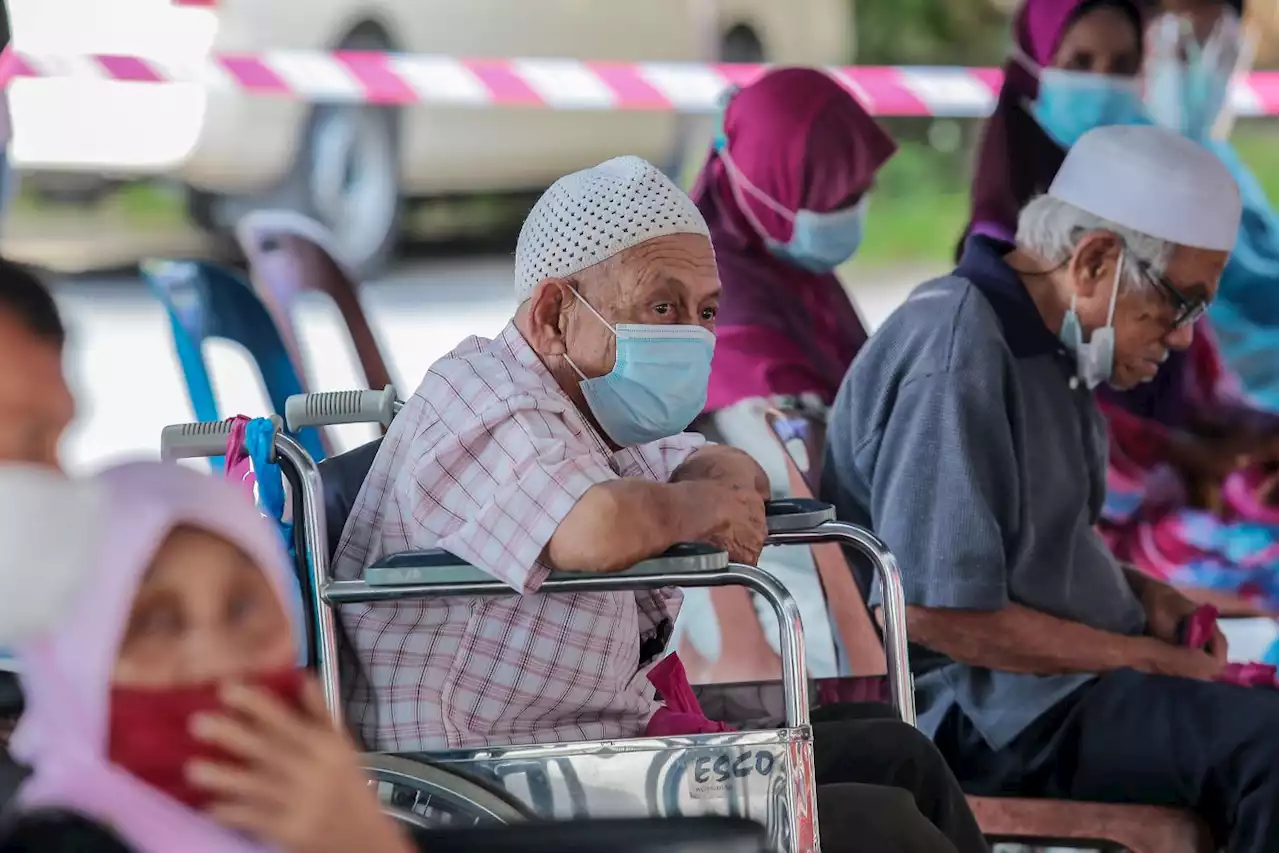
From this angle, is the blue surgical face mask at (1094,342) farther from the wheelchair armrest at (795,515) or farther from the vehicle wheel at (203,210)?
the vehicle wheel at (203,210)

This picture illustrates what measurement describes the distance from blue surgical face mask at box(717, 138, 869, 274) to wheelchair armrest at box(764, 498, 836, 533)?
128 centimetres

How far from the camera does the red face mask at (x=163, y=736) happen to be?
0.94m

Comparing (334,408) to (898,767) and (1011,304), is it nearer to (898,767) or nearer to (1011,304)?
(898,767)

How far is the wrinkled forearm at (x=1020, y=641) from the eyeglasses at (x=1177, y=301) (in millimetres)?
495

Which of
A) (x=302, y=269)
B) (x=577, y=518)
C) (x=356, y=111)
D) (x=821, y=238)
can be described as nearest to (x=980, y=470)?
(x=577, y=518)

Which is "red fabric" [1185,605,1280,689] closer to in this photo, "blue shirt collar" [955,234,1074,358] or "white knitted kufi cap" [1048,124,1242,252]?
"blue shirt collar" [955,234,1074,358]

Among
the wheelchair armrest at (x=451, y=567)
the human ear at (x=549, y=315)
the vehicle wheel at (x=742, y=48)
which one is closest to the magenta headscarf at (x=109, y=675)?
the wheelchair armrest at (x=451, y=567)

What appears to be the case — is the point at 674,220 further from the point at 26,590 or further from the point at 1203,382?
the point at 1203,382

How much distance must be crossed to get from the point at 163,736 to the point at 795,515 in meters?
1.16

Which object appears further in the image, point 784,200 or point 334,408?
point 784,200

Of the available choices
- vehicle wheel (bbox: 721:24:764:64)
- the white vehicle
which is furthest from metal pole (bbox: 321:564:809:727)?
vehicle wheel (bbox: 721:24:764:64)

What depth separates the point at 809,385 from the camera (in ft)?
10.4

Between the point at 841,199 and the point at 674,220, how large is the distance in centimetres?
134

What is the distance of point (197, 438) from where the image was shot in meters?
1.90
